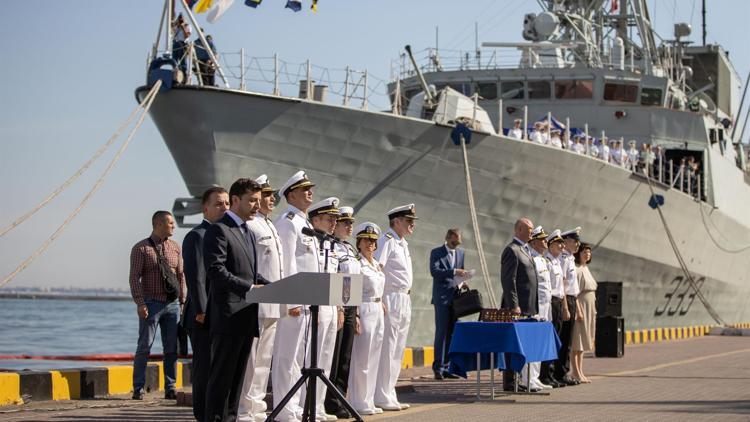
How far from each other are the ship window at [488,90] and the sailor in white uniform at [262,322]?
16.8 metres

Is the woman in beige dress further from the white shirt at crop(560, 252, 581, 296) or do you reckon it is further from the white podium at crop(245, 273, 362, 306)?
the white podium at crop(245, 273, 362, 306)

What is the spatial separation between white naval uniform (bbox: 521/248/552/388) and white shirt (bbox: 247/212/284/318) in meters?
3.95

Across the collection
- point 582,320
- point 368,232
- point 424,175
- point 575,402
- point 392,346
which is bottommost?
point 575,402

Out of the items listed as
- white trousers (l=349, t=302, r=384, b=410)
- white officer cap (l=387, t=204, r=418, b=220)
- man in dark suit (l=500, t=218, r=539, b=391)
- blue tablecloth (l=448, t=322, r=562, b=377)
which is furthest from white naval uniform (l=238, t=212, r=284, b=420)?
man in dark suit (l=500, t=218, r=539, b=391)

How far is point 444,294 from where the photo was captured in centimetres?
1151

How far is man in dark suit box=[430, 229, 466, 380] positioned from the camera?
37.5ft

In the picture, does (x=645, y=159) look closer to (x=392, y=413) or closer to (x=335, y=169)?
(x=335, y=169)

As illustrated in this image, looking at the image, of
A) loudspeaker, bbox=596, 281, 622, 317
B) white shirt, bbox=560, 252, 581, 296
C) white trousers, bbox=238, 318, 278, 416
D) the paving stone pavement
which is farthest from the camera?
loudspeaker, bbox=596, 281, 622, 317

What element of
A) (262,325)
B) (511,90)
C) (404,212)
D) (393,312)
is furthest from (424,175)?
(262,325)

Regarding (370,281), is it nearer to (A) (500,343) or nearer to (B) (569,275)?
(A) (500,343)

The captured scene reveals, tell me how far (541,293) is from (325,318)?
11.9 feet

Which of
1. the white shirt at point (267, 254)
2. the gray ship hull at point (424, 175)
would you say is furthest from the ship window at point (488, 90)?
the white shirt at point (267, 254)

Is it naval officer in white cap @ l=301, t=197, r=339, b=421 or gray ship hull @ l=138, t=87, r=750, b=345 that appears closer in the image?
naval officer in white cap @ l=301, t=197, r=339, b=421

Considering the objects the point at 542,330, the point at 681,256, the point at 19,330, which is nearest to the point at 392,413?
the point at 542,330
